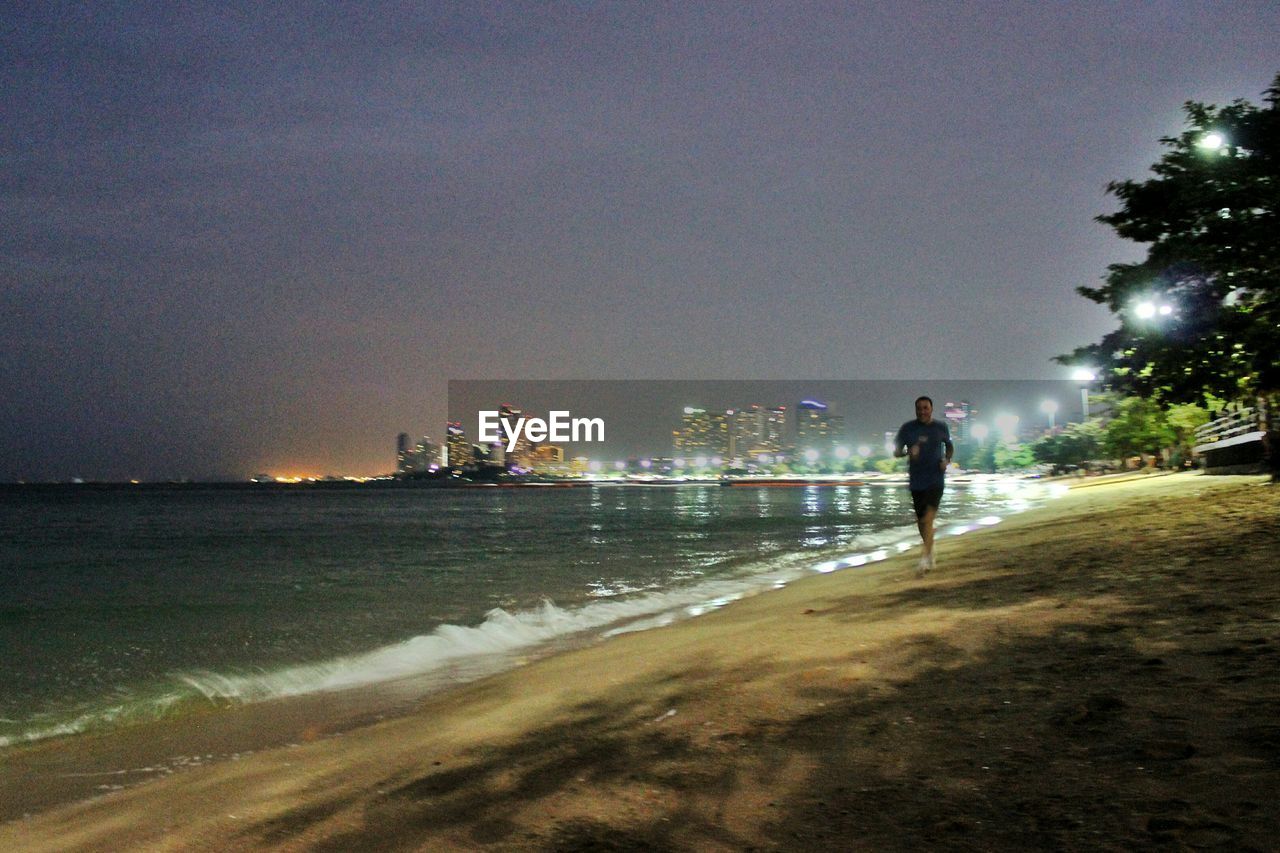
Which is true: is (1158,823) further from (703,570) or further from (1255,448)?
(1255,448)

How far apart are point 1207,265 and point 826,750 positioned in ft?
41.4

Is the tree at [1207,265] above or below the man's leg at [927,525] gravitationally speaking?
above

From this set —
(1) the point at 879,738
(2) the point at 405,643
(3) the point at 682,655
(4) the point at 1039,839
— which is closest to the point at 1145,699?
(1) the point at 879,738

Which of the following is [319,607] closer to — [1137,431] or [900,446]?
[900,446]

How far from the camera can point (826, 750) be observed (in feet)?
12.9

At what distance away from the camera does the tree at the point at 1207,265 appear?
500 inches

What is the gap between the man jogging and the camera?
10.4 metres

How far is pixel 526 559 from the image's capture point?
2697cm

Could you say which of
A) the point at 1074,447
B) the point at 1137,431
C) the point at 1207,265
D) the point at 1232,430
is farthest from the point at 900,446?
the point at 1074,447

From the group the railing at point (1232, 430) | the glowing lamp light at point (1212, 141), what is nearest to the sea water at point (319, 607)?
the glowing lamp light at point (1212, 141)

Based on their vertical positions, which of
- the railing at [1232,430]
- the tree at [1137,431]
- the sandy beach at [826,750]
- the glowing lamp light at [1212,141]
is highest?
the glowing lamp light at [1212,141]

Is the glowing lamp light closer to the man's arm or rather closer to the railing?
the man's arm

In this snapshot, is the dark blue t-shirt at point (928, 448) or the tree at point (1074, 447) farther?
the tree at point (1074, 447)

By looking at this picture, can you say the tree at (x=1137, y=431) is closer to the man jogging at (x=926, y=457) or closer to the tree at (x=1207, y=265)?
the tree at (x=1207, y=265)
